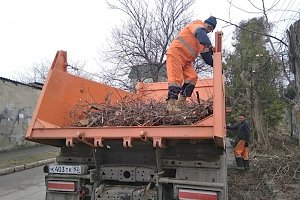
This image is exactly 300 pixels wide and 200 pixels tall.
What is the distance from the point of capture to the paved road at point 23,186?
690 cm

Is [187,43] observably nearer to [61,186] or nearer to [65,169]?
[65,169]

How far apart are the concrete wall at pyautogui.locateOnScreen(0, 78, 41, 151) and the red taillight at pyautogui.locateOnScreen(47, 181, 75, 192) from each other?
36.3ft

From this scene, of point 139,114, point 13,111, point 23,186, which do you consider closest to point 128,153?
point 139,114

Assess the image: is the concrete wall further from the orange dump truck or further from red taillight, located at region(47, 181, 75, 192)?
red taillight, located at region(47, 181, 75, 192)

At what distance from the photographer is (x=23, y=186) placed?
26.2ft

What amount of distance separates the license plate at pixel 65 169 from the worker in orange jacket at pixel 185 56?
4.65 ft

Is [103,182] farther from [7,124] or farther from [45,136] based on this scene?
[7,124]

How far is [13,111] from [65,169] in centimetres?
Result: 1200

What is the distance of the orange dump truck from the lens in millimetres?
3764

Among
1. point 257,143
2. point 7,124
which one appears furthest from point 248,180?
point 7,124

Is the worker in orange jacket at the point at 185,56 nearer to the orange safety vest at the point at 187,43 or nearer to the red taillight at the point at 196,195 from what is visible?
the orange safety vest at the point at 187,43

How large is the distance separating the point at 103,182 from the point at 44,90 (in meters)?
1.34

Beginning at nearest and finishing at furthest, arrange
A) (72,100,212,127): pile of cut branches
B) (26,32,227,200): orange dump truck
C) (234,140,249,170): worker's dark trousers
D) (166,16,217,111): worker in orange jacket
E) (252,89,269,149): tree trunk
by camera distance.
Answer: (26,32,227,200): orange dump truck → (72,100,212,127): pile of cut branches → (166,16,217,111): worker in orange jacket → (234,140,249,170): worker's dark trousers → (252,89,269,149): tree trunk

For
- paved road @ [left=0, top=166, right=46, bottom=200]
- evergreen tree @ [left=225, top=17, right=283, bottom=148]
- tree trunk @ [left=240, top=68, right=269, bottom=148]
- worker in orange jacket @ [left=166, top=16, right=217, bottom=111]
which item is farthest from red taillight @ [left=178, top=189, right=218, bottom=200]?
tree trunk @ [left=240, top=68, right=269, bottom=148]
